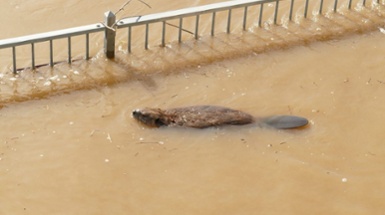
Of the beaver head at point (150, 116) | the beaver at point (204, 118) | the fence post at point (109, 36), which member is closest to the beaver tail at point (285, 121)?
Result: the beaver at point (204, 118)

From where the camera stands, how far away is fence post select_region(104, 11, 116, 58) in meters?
8.00

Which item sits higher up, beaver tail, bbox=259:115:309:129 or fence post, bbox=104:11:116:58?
fence post, bbox=104:11:116:58

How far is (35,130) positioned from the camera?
23.6 feet

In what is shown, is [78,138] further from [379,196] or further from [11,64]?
[379,196]

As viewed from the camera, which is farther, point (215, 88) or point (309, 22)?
point (309, 22)

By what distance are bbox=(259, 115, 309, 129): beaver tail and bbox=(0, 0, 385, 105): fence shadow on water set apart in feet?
4.01

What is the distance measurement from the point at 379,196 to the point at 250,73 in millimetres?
2081

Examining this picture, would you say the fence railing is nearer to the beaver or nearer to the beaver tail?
the beaver

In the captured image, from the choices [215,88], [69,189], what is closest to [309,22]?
[215,88]

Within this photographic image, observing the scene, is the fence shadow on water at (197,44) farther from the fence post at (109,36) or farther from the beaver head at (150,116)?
the beaver head at (150,116)

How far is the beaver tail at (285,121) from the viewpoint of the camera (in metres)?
7.40

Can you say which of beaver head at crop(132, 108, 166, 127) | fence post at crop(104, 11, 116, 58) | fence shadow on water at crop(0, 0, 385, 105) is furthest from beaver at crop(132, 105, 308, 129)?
fence post at crop(104, 11, 116, 58)

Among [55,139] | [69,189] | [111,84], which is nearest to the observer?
[69,189]

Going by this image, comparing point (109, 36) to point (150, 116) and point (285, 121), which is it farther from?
point (285, 121)
